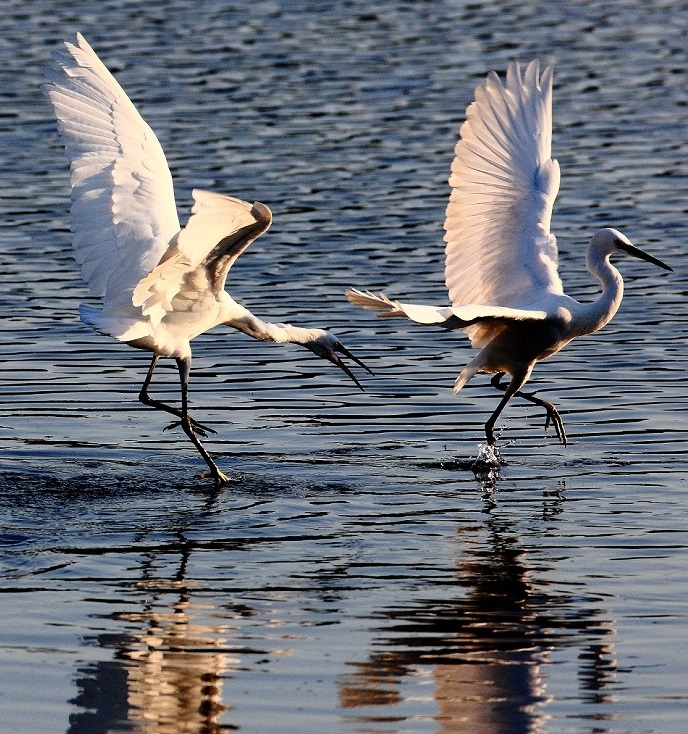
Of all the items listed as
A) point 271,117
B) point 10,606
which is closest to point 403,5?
point 271,117

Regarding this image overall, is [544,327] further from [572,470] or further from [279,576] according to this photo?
[279,576]

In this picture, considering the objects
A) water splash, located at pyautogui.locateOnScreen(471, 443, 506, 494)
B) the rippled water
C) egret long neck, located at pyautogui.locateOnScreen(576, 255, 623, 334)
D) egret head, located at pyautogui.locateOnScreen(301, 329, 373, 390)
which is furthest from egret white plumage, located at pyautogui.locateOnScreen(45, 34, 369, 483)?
egret long neck, located at pyautogui.locateOnScreen(576, 255, 623, 334)

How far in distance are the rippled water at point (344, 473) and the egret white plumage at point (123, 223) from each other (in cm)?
105

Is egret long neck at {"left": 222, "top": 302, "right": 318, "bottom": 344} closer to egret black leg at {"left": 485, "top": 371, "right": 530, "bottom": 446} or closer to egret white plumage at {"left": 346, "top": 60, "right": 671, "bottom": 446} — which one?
egret white plumage at {"left": 346, "top": 60, "right": 671, "bottom": 446}

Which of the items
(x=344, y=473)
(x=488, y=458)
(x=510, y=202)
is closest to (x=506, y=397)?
(x=488, y=458)

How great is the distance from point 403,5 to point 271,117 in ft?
27.3

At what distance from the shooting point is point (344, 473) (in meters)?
12.1

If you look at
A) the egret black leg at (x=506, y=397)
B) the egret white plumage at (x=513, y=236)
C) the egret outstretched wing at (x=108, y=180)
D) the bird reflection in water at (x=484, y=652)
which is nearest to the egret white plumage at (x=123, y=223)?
the egret outstretched wing at (x=108, y=180)

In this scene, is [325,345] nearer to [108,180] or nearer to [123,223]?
[123,223]

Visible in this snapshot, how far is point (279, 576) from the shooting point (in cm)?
978

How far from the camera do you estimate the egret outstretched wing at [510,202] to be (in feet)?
42.1

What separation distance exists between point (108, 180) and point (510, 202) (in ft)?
9.80

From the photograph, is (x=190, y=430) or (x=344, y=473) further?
(x=190, y=430)

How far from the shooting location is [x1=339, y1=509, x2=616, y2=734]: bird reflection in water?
7828 millimetres
